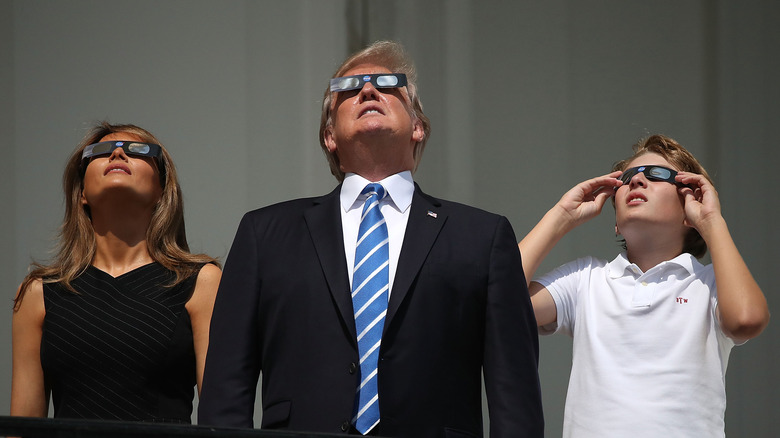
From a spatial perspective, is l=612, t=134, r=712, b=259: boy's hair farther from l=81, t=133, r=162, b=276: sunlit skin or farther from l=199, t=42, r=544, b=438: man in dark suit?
l=81, t=133, r=162, b=276: sunlit skin

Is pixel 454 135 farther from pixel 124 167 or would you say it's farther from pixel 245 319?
pixel 245 319

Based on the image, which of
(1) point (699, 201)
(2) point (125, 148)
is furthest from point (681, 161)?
(2) point (125, 148)

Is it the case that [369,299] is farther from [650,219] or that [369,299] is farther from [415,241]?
[650,219]

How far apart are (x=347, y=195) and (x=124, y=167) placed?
1000mm

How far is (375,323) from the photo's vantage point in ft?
8.90

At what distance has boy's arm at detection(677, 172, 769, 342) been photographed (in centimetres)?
329

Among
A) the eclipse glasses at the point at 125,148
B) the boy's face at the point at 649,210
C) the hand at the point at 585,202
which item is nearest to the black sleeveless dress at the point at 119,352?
the eclipse glasses at the point at 125,148

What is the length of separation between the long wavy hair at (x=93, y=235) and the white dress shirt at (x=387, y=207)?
2.66 ft

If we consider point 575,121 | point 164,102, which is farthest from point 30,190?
point 575,121

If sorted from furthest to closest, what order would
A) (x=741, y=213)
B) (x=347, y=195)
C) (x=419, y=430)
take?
(x=741, y=213) → (x=347, y=195) → (x=419, y=430)

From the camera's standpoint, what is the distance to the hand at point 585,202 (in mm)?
3760

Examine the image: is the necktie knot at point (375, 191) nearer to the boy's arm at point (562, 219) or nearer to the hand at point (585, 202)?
the boy's arm at point (562, 219)

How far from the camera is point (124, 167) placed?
3.63 m

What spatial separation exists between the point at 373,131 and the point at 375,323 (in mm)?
564
